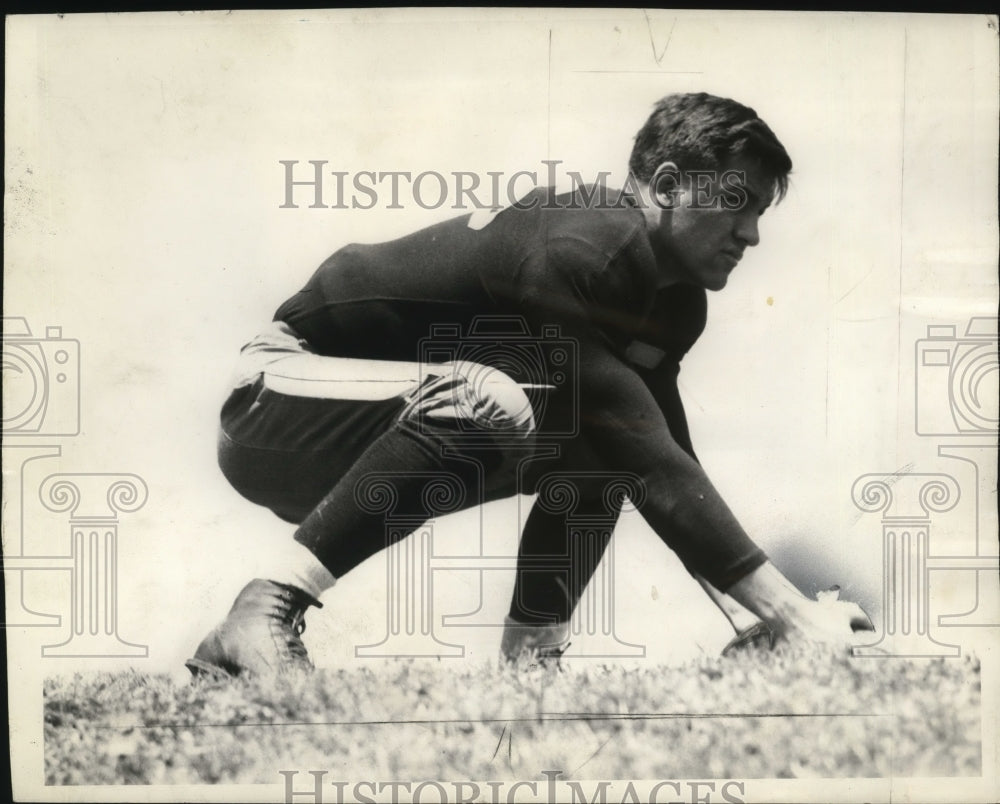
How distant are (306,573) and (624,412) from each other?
76 centimetres

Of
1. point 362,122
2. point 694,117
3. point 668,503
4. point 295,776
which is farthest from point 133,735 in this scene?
point 694,117

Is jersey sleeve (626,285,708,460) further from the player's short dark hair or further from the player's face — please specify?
the player's short dark hair

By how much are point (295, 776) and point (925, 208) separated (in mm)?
1859

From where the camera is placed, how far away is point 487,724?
2150 mm

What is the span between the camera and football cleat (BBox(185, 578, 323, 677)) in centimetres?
212

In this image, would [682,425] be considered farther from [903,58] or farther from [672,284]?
[903,58]

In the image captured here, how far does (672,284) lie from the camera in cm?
214

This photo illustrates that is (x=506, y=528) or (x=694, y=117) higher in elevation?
(x=694, y=117)

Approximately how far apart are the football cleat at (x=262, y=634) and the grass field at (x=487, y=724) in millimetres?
42

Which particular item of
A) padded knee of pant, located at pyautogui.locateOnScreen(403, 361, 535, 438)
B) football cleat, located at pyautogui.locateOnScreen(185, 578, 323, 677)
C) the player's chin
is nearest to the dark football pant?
padded knee of pant, located at pyautogui.locateOnScreen(403, 361, 535, 438)

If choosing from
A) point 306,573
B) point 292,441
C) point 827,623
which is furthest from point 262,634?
point 827,623

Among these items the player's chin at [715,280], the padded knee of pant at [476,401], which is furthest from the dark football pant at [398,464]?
the player's chin at [715,280]

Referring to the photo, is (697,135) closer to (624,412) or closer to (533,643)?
(624,412)

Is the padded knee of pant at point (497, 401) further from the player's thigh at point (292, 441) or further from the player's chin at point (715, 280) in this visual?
the player's chin at point (715, 280)
